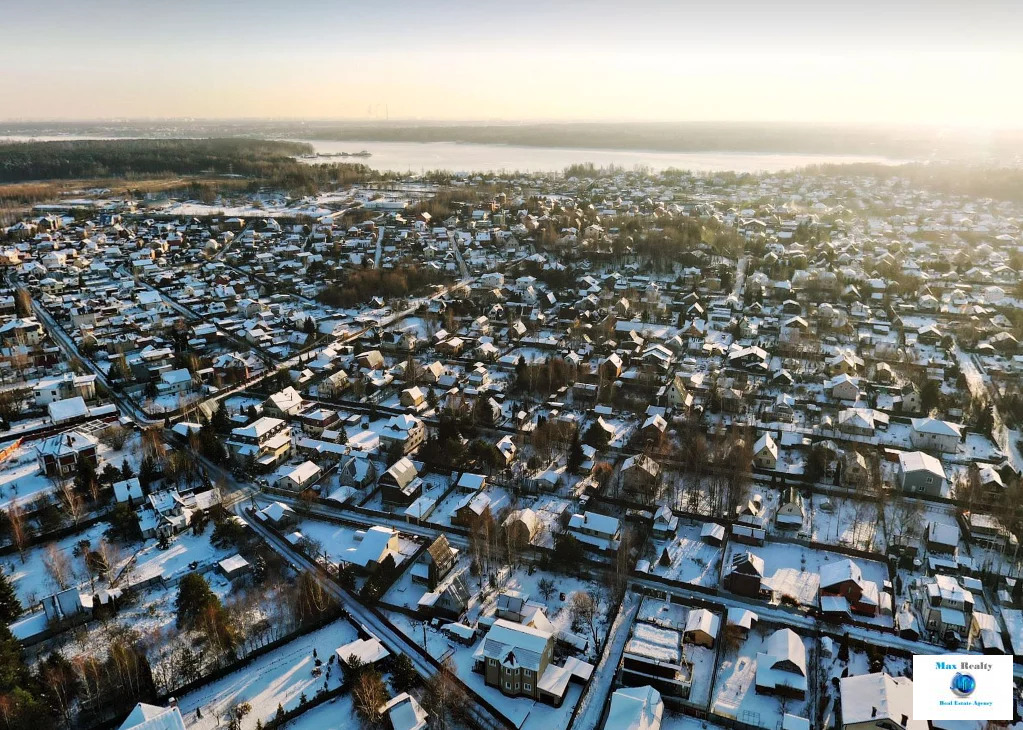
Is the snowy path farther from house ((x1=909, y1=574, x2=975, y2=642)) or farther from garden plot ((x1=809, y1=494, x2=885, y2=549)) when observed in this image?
house ((x1=909, y1=574, x2=975, y2=642))

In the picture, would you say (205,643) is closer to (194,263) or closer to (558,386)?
(558,386)

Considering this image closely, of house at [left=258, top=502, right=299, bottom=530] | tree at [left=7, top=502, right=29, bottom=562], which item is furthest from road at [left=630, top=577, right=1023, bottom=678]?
tree at [left=7, top=502, right=29, bottom=562]

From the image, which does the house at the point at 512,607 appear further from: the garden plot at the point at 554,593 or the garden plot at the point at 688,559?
the garden plot at the point at 688,559

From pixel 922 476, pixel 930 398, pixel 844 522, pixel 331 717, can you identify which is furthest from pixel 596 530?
pixel 930 398

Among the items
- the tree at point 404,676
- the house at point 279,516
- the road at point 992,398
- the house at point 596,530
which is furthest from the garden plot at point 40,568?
the road at point 992,398

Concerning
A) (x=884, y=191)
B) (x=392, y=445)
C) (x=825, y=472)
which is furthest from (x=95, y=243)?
(x=884, y=191)
